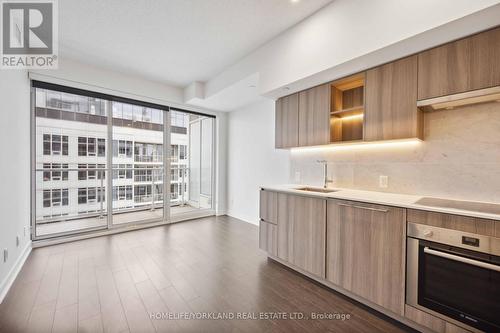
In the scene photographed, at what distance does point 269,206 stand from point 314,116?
128 cm

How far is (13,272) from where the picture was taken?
2320 mm

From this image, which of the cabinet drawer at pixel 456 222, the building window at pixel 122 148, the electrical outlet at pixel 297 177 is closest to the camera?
the cabinet drawer at pixel 456 222

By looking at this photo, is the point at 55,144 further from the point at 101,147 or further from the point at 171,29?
the point at 171,29

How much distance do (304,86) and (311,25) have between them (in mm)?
637

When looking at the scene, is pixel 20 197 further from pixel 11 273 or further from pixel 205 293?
pixel 205 293

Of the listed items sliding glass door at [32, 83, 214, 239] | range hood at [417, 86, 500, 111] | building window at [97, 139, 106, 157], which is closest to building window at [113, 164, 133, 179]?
sliding glass door at [32, 83, 214, 239]

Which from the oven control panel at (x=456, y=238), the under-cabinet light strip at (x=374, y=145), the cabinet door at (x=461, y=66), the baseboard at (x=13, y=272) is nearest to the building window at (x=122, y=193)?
the baseboard at (x=13, y=272)

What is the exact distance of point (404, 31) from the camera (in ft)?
5.39

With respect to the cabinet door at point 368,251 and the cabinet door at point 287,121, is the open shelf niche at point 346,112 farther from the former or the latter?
the cabinet door at point 368,251

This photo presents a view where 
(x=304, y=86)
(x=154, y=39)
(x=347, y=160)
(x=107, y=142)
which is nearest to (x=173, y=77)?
(x=154, y=39)

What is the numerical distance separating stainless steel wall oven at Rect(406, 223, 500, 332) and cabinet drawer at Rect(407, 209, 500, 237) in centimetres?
3

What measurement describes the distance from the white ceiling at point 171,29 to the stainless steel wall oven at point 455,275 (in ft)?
7.83

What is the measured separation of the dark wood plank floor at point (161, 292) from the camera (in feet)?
5.54

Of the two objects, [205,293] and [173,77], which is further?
[173,77]
